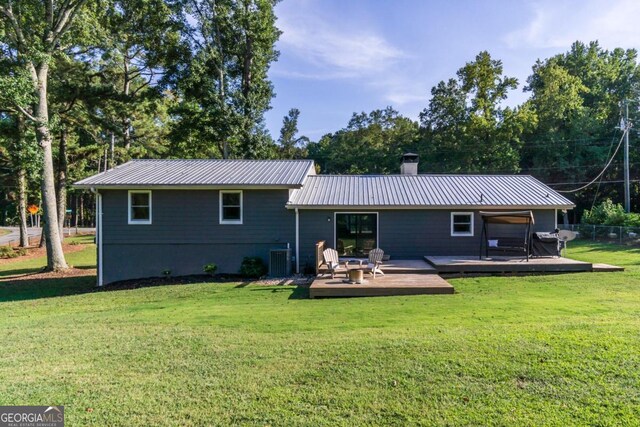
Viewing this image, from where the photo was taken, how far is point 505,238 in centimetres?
1234

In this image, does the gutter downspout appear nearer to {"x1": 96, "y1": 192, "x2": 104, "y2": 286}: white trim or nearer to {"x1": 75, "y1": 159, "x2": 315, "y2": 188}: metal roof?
{"x1": 96, "y1": 192, "x2": 104, "y2": 286}: white trim

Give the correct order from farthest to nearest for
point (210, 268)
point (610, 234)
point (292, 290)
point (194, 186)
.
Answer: point (610, 234) → point (210, 268) → point (194, 186) → point (292, 290)

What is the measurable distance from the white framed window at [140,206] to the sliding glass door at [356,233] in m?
6.66

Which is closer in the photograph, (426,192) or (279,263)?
(279,263)

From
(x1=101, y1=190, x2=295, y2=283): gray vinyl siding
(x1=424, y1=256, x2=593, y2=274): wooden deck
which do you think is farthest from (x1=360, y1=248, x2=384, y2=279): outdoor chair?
(x1=101, y1=190, x2=295, y2=283): gray vinyl siding

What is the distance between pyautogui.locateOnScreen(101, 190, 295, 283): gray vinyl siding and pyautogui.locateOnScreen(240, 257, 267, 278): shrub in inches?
14.1

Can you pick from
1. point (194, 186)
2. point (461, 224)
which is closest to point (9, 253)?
point (194, 186)

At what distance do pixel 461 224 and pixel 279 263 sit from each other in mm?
6641

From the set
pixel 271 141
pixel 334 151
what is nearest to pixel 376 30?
pixel 271 141

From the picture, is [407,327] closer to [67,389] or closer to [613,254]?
[67,389]

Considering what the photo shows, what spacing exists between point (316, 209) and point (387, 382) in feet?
29.6

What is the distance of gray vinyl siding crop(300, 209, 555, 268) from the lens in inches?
503

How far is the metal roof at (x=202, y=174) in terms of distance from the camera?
1209 cm

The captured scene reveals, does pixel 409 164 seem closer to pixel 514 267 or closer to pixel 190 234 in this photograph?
pixel 514 267
